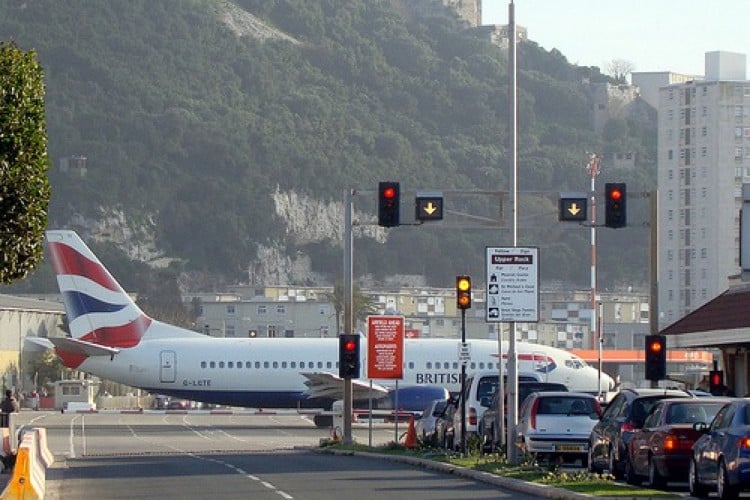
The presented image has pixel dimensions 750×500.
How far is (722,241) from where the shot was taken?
502ft

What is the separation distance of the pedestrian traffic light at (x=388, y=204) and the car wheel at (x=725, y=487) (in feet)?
59.7

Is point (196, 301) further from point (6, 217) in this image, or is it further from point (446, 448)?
point (6, 217)

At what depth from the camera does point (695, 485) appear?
84.6 ft

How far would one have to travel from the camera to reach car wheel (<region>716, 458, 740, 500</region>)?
2397cm

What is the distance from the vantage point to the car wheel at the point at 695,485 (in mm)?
25625

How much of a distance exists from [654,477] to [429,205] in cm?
1602

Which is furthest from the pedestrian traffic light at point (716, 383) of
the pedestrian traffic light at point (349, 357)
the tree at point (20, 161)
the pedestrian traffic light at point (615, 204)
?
the tree at point (20, 161)

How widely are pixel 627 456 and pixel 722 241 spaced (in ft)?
412

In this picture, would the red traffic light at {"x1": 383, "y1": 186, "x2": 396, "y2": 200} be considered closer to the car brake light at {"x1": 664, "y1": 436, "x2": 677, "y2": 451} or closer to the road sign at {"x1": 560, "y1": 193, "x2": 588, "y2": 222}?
the road sign at {"x1": 560, "y1": 193, "x2": 588, "y2": 222}

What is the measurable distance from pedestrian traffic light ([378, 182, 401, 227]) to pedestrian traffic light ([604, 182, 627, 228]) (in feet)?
15.1

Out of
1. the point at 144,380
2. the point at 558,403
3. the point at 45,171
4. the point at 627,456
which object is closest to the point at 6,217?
the point at 45,171

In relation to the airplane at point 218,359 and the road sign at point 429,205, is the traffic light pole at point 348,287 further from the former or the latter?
the airplane at point 218,359

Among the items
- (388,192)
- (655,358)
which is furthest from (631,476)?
(388,192)

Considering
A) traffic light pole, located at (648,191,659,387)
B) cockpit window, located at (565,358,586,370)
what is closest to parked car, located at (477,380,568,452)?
traffic light pole, located at (648,191,659,387)
